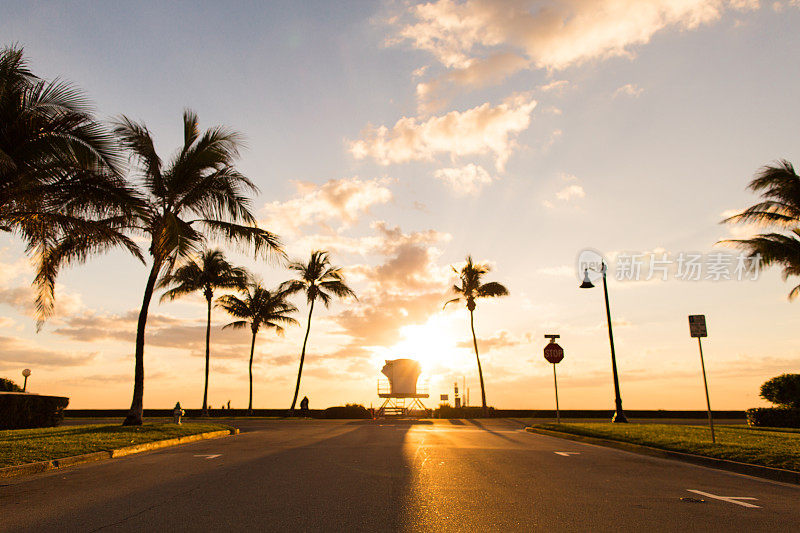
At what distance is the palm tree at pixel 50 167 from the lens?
1542 cm

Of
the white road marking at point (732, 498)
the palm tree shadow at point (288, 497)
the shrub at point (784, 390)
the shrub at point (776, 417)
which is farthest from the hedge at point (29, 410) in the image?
the shrub at point (784, 390)

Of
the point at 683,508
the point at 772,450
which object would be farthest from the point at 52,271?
the point at 772,450

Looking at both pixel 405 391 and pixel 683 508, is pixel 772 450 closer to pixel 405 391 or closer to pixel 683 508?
pixel 683 508

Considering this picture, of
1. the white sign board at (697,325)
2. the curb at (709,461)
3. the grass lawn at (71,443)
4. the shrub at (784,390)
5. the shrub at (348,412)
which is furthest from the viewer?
the shrub at (348,412)

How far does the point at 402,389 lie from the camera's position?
45.2 meters

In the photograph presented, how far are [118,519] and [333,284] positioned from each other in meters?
38.8

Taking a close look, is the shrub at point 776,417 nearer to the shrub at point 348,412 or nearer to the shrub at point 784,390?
the shrub at point 784,390

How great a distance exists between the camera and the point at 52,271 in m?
19.3

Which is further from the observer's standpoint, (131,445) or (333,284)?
(333,284)

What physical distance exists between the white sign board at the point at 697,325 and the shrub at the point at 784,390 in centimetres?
1738

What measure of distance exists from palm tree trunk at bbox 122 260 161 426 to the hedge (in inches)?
175

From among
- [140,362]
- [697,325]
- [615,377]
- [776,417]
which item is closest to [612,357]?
[615,377]

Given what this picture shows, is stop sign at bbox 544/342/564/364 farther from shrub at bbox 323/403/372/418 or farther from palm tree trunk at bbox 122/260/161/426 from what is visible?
shrub at bbox 323/403/372/418

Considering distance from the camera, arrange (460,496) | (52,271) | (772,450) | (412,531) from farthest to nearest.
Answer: (52,271) → (772,450) → (460,496) → (412,531)
